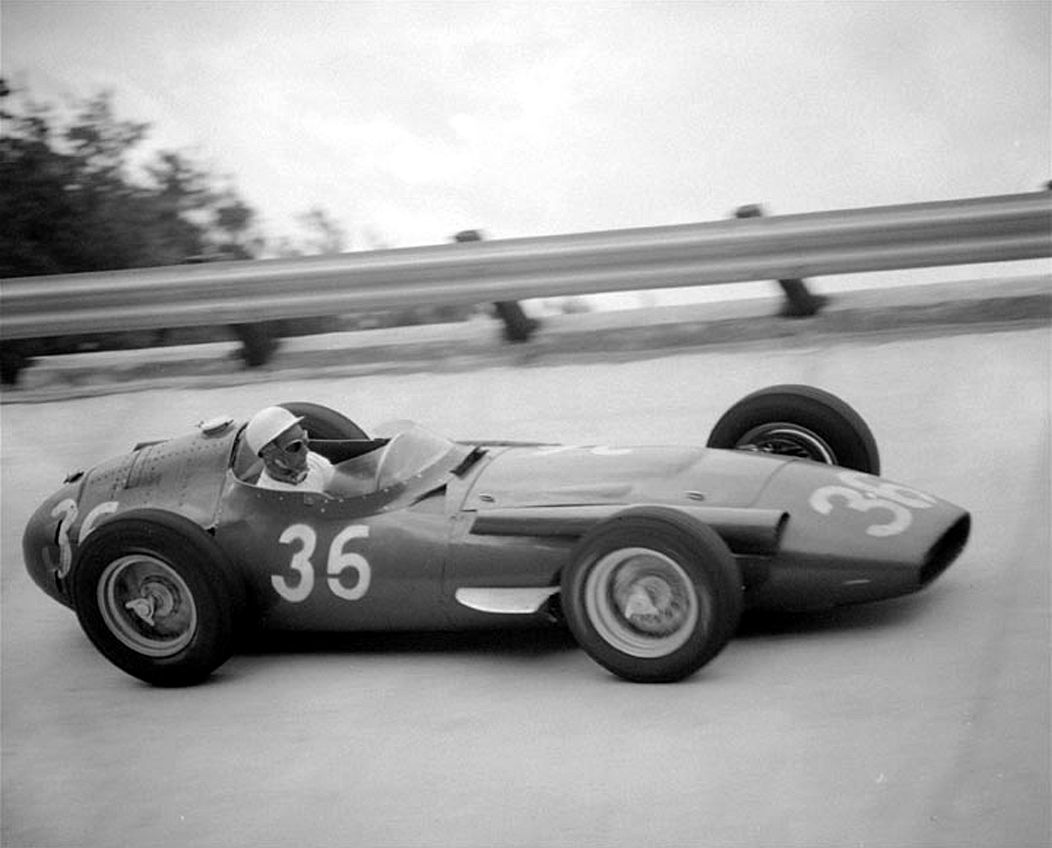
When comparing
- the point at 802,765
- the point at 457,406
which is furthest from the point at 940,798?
the point at 457,406

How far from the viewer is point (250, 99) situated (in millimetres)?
9148

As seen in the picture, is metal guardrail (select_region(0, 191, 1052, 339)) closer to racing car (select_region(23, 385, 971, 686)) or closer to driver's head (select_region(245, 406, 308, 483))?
racing car (select_region(23, 385, 971, 686))

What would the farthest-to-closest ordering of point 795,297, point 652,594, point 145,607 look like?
1. point 795,297
2. point 145,607
3. point 652,594

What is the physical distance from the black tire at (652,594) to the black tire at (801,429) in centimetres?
127

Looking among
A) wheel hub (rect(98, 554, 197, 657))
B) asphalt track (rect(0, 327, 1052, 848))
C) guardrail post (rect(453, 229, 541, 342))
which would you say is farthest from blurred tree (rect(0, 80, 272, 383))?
wheel hub (rect(98, 554, 197, 657))

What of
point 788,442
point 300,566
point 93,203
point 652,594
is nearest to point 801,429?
point 788,442

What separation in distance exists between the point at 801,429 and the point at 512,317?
314cm

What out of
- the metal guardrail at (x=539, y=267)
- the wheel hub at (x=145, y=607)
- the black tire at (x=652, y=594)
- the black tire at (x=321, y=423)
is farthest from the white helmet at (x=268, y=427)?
the metal guardrail at (x=539, y=267)

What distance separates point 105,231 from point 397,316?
6.50 feet

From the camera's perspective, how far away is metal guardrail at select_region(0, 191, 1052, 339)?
7.78 meters

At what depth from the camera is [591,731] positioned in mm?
4555

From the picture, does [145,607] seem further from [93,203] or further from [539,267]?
[93,203]

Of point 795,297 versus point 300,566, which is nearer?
point 300,566

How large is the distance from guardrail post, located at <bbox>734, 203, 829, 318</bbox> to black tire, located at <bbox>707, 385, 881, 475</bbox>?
2471 millimetres
